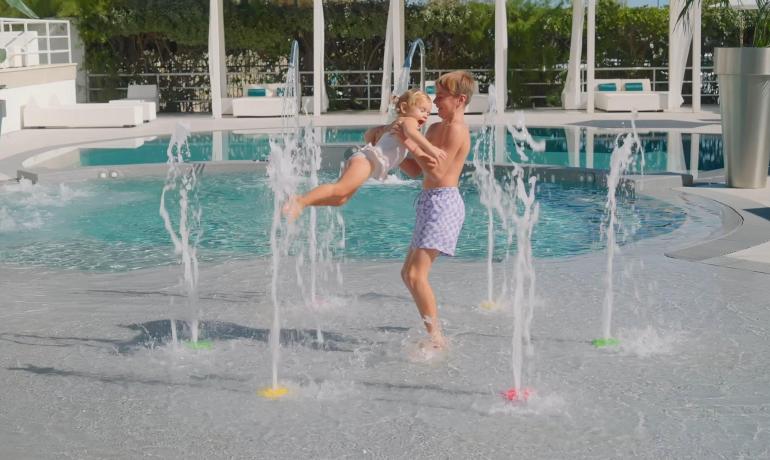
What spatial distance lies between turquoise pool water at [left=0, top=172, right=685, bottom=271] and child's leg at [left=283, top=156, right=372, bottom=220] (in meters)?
3.34

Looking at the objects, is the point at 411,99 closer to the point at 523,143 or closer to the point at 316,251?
the point at 316,251

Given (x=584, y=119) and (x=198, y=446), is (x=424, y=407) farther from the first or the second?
(x=584, y=119)

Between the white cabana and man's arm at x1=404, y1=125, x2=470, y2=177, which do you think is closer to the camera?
man's arm at x1=404, y1=125, x2=470, y2=177

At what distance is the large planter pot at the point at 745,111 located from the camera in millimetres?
9805

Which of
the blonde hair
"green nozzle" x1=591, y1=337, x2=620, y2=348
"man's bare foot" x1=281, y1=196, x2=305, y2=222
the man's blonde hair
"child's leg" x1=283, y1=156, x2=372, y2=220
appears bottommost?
"green nozzle" x1=591, y1=337, x2=620, y2=348

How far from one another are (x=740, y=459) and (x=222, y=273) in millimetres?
4055

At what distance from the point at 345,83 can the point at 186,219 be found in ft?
49.2

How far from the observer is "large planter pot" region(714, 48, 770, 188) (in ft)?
32.2

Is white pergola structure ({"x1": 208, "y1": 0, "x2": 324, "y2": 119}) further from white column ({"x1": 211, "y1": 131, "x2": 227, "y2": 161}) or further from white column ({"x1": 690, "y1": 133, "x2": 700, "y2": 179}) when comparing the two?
white column ({"x1": 690, "y1": 133, "x2": 700, "y2": 179})

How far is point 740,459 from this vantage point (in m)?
3.74

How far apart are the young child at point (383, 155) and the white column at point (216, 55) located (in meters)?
16.3

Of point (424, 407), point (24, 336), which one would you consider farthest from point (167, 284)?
point (424, 407)

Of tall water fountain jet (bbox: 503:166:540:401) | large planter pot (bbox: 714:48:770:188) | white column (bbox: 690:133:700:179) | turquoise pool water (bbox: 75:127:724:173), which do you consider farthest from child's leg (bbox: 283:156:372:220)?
turquoise pool water (bbox: 75:127:724:173)

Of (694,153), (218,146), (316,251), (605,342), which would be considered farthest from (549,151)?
(605,342)
